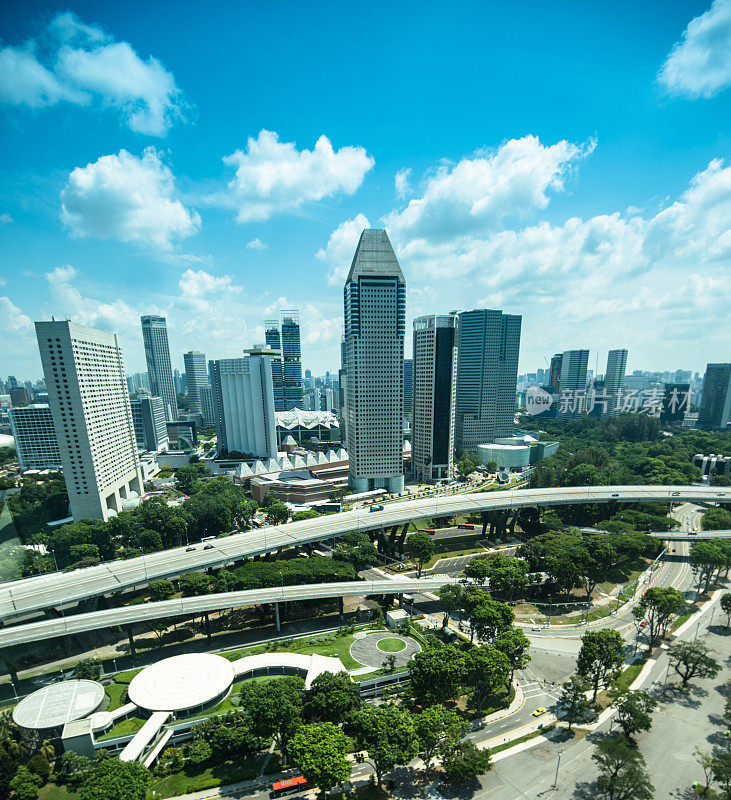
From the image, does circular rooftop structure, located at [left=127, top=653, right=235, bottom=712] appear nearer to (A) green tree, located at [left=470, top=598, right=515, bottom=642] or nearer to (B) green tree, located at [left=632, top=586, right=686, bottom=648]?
(A) green tree, located at [left=470, top=598, right=515, bottom=642]

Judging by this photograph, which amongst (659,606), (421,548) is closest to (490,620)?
(659,606)

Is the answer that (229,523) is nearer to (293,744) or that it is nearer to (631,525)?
(293,744)

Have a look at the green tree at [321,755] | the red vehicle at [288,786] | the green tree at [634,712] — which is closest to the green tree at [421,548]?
the green tree at [634,712]

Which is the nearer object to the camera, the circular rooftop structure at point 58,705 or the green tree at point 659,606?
the circular rooftop structure at point 58,705

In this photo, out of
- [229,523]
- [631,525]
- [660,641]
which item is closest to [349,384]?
[229,523]

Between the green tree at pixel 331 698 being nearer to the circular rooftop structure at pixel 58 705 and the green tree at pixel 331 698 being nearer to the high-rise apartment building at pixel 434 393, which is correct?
the circular rooftop structure at pixel 58 705

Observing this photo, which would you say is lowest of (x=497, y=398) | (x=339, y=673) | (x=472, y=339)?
(x=339, y=673)
